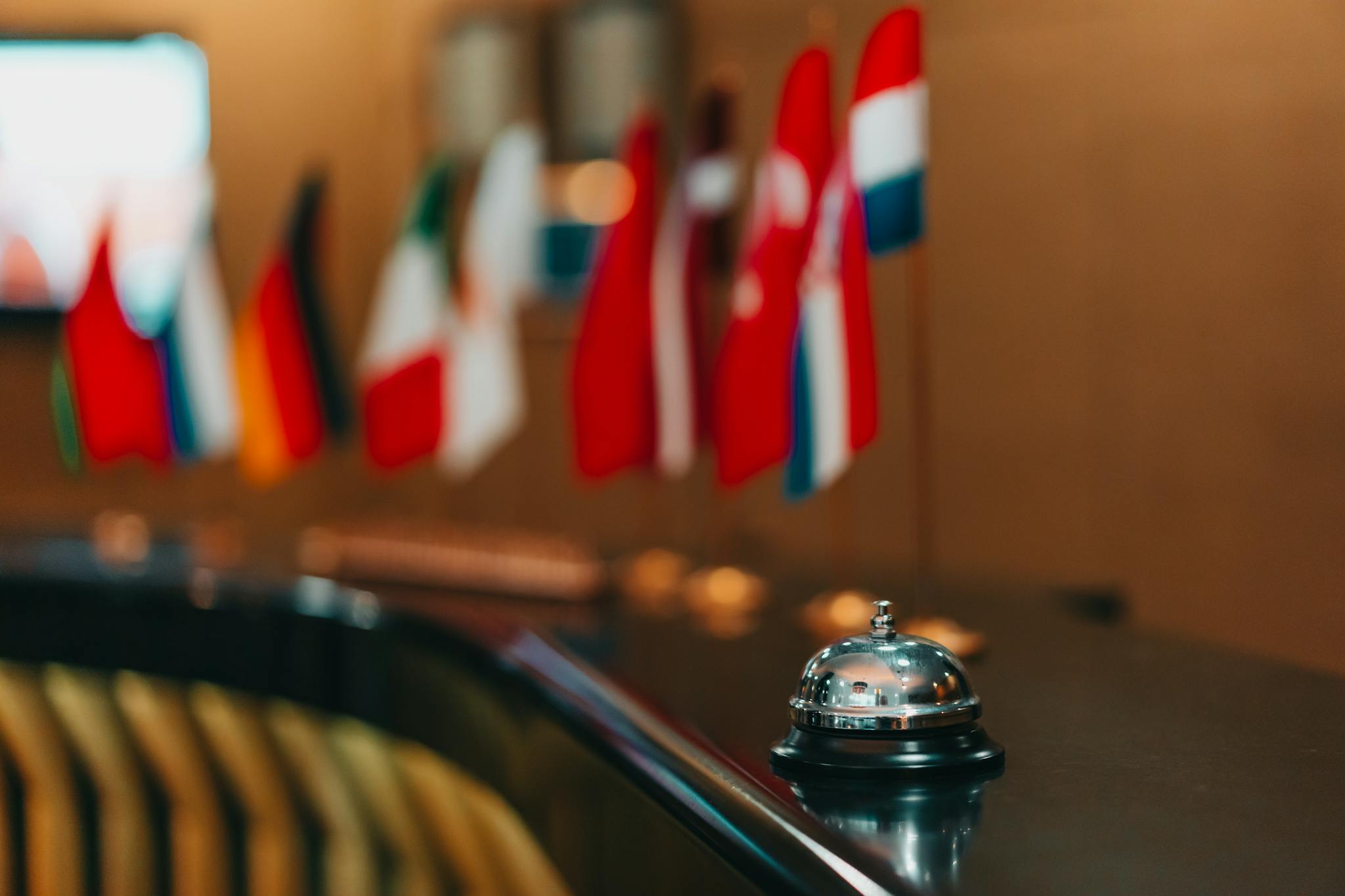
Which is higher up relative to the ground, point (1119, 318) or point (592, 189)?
point (592, 189)

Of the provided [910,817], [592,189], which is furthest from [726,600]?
[592,189]

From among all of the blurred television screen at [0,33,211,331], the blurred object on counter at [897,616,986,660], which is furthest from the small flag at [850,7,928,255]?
the blurred television screen at [0,33,211,331]

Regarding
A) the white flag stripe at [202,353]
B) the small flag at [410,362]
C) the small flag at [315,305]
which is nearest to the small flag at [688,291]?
the small flag at [410,362]

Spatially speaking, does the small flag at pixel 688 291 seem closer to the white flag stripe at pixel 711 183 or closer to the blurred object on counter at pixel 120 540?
the white flag stripe at pixel 711 183

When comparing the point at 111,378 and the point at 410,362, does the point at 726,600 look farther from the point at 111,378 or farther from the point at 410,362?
the point at 111,378

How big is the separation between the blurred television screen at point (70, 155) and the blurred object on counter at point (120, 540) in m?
2.28

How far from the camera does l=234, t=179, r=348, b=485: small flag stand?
3447 millimetres

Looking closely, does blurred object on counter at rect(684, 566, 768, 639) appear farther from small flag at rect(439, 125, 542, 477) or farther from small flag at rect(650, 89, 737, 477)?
small flag at rect(439, 125, 542, 477)

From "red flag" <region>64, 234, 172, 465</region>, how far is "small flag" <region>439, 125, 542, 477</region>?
2.70ft

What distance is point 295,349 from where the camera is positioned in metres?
3.46

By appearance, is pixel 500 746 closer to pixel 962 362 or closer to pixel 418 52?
pixel 962 362

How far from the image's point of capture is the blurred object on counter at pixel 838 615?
1989 millimetres

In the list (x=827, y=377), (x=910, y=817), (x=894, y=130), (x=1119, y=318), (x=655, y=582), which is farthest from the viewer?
(x=1119, y=318)

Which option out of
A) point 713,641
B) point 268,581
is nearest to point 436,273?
point 268,581
